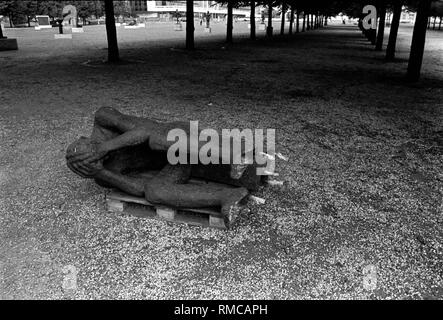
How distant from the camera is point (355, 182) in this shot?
16.1ft

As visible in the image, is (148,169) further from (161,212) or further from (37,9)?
(37,9)

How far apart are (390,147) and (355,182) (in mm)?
1838

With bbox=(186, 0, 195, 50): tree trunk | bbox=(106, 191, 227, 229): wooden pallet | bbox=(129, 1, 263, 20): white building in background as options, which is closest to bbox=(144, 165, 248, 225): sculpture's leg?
bbox=(106, 191, 227, 229): wooden pallet

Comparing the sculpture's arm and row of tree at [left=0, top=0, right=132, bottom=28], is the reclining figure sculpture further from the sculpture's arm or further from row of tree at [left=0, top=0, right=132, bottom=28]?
row of tree at [left=0, top=0, right=132, bottom=28]

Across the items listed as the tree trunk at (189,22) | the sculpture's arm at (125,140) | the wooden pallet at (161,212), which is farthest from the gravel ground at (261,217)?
the tree trunk at (189,22)

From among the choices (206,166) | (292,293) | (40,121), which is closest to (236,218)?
(206,166)

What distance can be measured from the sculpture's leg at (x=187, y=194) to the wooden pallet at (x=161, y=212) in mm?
106

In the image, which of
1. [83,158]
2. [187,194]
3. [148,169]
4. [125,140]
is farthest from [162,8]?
[187,194]

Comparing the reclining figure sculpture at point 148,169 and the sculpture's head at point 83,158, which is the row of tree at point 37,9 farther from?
the sculpture's head at point 83,158

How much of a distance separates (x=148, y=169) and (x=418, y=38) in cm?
1163

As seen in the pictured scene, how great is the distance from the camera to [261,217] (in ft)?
13.1

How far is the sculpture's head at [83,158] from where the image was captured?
3656mm
